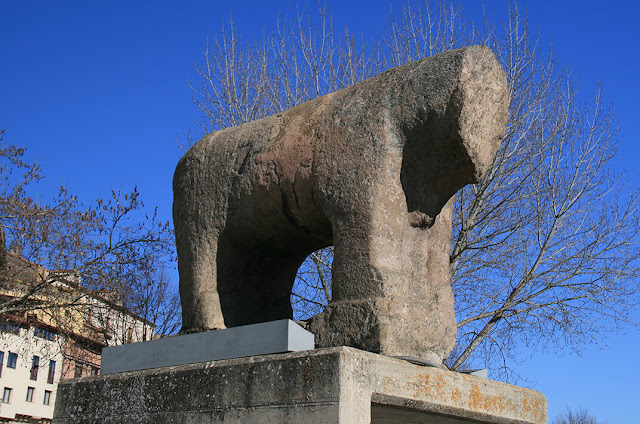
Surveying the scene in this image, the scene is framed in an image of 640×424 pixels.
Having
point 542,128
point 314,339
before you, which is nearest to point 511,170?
point 542,128

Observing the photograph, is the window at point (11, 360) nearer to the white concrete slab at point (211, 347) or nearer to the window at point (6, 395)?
the window at point (6, 395)

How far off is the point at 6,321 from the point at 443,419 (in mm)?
11238

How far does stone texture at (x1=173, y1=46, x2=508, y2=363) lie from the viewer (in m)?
3.61

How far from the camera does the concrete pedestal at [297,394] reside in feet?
10.2

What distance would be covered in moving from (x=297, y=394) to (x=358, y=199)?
3.58ft

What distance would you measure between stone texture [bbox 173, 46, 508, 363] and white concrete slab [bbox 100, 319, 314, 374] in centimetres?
29

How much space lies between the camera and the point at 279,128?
420cm

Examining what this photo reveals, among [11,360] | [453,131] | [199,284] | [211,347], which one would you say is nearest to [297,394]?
[211,347]

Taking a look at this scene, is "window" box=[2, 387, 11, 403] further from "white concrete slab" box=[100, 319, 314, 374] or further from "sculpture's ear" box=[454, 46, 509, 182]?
"sculpture's ear" box=[454, 46, 509, 182]

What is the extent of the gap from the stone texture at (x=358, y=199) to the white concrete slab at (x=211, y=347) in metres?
0.29

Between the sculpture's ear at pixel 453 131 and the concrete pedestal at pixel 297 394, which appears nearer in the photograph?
the concrete pedestal at pixel 297 394

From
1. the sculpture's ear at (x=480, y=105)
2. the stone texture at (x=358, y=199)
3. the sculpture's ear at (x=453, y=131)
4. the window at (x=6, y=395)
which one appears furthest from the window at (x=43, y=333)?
the sculpture's ear at (x=480, y=105)

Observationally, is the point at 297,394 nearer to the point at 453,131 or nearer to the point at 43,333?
the point at 453,131

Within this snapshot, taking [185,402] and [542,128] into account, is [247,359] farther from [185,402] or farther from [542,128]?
[542,128]
